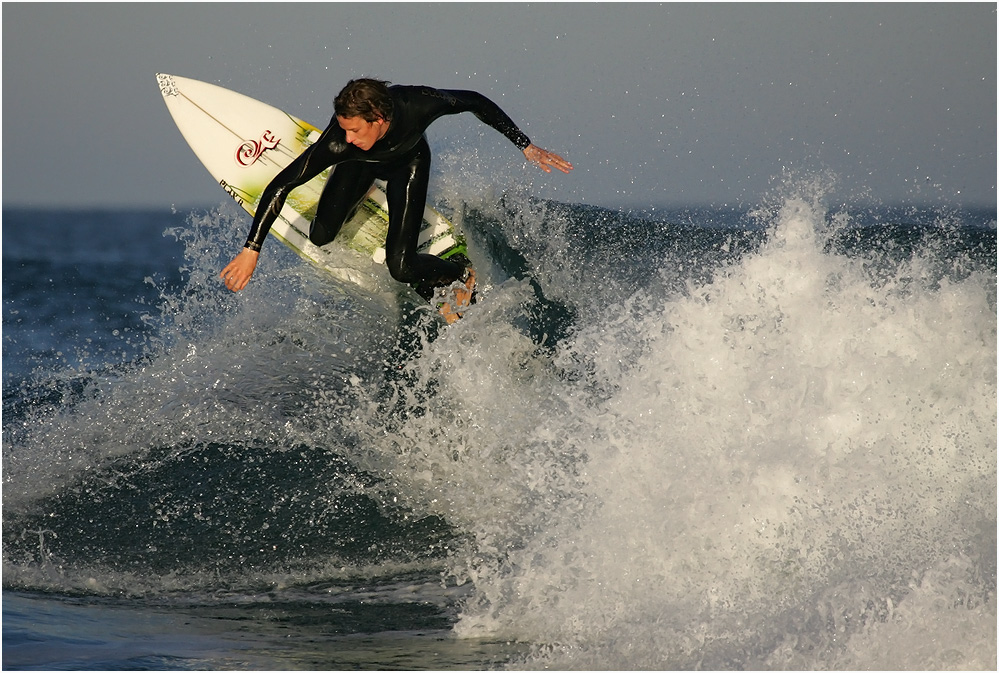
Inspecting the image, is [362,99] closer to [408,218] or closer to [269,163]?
[408,218]

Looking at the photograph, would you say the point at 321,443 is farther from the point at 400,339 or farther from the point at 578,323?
the point at 578,323

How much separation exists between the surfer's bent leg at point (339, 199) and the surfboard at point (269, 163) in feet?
1.02

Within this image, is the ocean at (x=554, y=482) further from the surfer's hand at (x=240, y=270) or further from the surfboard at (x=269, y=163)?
the surfer's hand at (x=240, y=270)

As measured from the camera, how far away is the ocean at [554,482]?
3.56 meters

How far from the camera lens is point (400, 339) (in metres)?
6.25

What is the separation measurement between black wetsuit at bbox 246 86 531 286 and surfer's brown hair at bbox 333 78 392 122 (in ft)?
1.04

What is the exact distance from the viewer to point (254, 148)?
6.38 meters

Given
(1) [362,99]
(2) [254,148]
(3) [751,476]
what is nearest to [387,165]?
(1) [362,99]

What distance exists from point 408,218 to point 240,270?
1.19 m

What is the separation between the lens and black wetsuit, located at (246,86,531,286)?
15.4 ft

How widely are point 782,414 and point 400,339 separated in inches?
117

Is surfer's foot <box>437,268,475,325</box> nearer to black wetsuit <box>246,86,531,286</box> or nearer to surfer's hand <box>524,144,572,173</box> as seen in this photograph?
black wetsuit <box>246,86,531,286</box>

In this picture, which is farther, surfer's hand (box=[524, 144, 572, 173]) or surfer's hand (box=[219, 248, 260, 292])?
surfer's hand (box=[524, 144, 572, 173])

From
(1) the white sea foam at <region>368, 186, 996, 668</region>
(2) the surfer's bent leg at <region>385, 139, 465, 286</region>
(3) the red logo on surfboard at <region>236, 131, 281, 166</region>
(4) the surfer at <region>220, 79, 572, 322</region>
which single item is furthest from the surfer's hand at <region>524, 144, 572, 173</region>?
(3) the red logo on surfboard at <region>236, 131, 281, 166</region>
